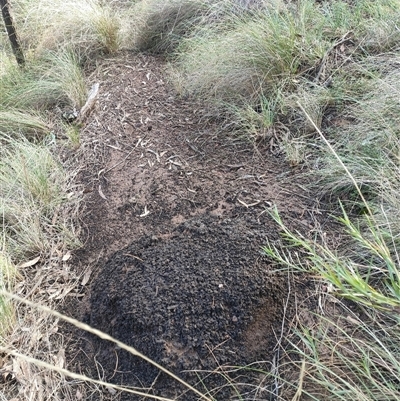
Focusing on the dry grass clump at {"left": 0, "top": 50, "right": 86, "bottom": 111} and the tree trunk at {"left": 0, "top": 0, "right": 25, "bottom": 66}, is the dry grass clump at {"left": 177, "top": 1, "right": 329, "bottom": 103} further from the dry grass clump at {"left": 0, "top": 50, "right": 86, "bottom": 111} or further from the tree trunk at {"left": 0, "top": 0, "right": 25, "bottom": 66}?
the tree trunk at {"left": 0, "top": 0, "right": 25, "bottom": 66}

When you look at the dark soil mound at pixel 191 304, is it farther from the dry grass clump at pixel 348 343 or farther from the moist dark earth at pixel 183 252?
the dry grass clump at pixel 348 343

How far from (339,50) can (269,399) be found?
2.46m

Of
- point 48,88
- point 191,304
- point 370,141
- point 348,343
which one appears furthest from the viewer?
point 48,88

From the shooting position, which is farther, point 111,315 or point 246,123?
point 246,123

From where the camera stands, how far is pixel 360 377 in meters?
1.77

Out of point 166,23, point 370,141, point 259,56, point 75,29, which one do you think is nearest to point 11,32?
point 75,29

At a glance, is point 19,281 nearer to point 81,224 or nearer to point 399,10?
point 81,224

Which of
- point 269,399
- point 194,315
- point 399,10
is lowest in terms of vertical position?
point 269,399

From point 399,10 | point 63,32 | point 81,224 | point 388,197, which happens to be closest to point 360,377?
point 388,197

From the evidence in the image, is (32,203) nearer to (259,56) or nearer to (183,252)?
(183,252)

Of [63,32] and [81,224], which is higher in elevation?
[63,32]

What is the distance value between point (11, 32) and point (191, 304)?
10.8 feet

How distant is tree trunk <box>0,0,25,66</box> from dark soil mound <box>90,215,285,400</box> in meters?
2.82

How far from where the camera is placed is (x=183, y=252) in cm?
228
